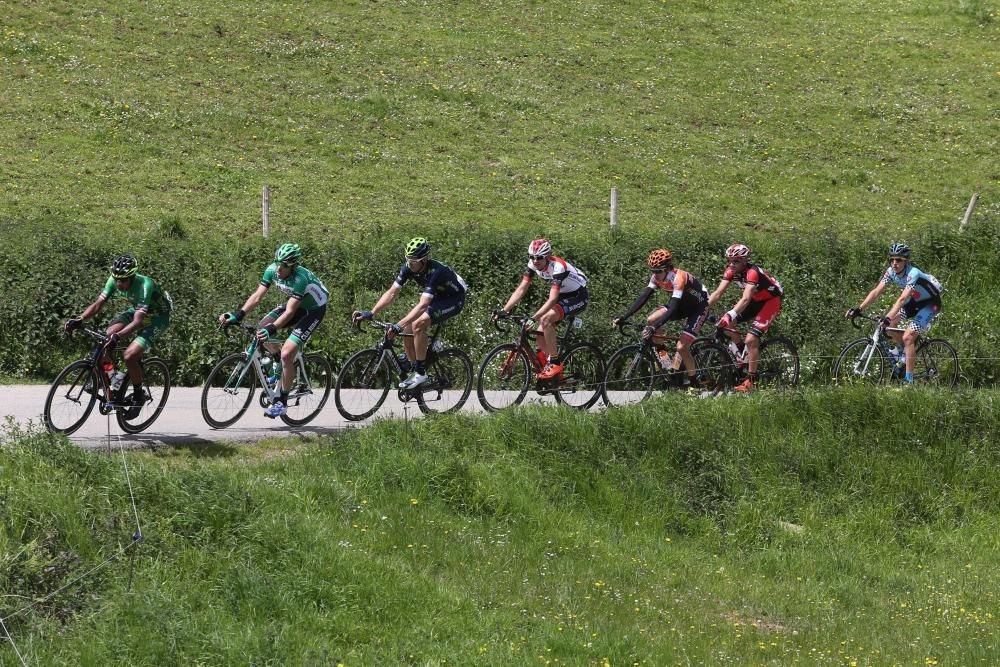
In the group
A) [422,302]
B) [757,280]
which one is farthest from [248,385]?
[757,280]

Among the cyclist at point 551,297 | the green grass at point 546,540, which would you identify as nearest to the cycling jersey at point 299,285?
the green grass at point 546,540

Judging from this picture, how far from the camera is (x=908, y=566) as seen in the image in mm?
13125

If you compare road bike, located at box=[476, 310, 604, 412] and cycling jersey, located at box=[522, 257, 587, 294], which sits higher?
cycling jersey, located at box=[522, 257, 587, 294]

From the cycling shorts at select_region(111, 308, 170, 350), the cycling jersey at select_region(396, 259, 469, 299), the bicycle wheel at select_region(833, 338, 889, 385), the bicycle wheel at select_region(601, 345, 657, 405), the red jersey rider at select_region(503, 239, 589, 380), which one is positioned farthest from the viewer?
the bicycle wheel at select_region(833, 338, 889, 385)

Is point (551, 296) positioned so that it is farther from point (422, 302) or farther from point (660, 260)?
point (422, 302)

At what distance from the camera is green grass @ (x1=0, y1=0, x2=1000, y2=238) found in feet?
88.3

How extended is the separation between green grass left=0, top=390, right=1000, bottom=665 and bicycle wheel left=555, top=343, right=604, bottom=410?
1.21 meters

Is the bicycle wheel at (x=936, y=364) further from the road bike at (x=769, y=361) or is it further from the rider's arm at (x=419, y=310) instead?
the rider's arm at (x=419, y=310)

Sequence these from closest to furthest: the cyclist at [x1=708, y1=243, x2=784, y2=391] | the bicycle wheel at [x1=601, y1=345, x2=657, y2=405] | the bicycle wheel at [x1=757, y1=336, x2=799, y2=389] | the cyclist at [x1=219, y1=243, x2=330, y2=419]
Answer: the cyclist at [x1=219, y1=243, x2=330, y2=419], the bicycle wheel at [x1=601, y1=345, x2=657, y2=405], the cyclist at [x1=708, y1=243, x2=784, y2=391], the bicycle wheel at [x1=757, y1=336, x2=799, y2=389]

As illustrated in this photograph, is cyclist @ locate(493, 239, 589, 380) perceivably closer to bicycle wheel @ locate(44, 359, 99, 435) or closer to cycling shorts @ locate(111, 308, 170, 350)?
cycling shorts @ locate(111, 308, 170, 350)

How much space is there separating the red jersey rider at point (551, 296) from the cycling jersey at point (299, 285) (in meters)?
2.44

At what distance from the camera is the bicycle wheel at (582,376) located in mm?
15484

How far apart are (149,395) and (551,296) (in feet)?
16.0

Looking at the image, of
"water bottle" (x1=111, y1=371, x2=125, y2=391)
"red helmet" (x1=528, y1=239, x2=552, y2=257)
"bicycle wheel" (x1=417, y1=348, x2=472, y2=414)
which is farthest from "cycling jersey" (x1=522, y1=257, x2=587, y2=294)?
"water bottle" (x1=111, y1=371, x2=125, y2=391)
